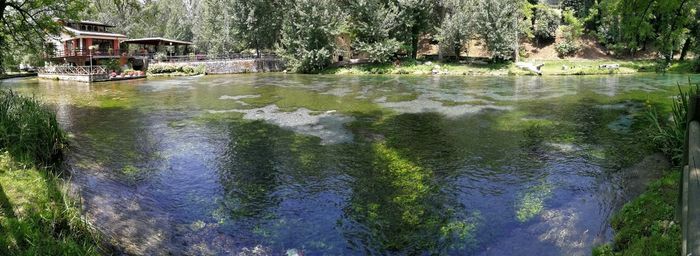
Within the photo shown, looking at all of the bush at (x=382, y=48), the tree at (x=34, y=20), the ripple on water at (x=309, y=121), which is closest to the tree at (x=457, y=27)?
the bush at (x=382, y=48)

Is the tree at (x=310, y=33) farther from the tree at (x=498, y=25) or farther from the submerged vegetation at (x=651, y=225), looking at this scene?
the submerged vegetation at (x=651, y=225)

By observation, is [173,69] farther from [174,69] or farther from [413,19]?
[413,19]

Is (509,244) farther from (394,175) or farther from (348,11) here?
(348,11)

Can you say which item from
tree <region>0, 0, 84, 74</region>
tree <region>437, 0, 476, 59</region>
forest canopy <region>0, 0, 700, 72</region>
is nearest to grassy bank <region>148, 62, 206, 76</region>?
forest canopy <region>0, 0, 700, 72</region>

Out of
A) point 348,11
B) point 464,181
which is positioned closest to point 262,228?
point 464,181

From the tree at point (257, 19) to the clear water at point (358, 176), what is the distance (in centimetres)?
3899

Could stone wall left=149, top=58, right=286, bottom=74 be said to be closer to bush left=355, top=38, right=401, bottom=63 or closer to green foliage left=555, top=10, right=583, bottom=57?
bush left=355, top=38, right=401, bottom=63

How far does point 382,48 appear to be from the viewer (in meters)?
55.3

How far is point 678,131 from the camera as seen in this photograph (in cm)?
1182

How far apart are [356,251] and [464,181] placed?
494cm

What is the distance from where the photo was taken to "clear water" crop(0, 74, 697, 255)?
936 cm

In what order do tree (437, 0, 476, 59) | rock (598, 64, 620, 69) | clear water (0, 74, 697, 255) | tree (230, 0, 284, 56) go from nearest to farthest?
clear water (0, 74, 697, 255) → rock (598, 64, 620, 69) → tree (437, 0, 476, 59) → tree (230, 0, 284, 56)

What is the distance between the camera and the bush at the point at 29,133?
1181 cm

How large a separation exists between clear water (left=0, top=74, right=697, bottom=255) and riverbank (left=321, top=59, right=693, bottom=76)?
2399cm
